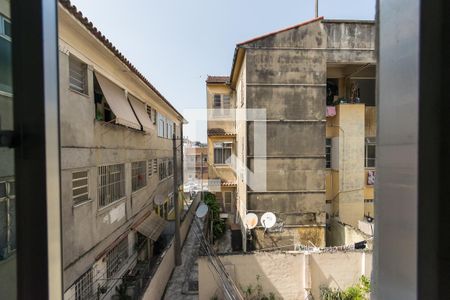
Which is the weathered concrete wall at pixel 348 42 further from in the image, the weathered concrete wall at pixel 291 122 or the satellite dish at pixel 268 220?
the satellite dish at pixel 268 220

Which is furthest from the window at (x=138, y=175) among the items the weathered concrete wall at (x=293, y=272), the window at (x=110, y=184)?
the weathered concrete wall at (x=293, y=272)

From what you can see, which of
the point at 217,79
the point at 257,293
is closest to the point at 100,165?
the point at 257,293

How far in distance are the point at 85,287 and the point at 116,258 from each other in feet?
5.79

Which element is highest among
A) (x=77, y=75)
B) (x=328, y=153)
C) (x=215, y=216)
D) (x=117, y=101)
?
(x=77, y=75)

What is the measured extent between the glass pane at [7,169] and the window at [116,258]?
7.38 meters

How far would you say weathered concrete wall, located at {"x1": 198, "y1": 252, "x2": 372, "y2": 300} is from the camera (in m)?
7.38

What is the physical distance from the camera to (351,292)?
7.11 m

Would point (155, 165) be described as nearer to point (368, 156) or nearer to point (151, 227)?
point (151, 227)

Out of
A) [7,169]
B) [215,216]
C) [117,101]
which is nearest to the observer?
[7,169]

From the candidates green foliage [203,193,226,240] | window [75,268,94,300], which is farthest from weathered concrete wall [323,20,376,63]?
window [75,268,94,300]

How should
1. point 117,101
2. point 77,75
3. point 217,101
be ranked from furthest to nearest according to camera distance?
1. point 217,101
2. point 117,101
3. point 77,75

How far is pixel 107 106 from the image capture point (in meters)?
6.92

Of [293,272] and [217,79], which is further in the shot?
[217,79]

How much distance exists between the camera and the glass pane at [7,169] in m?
0.74
